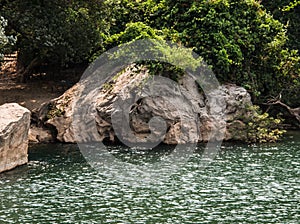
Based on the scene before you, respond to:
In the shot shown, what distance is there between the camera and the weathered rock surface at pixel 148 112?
25562 millimetres

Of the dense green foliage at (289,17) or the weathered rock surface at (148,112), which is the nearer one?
the weathered rock surface at (148,112)

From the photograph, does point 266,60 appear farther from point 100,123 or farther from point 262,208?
point 262,208

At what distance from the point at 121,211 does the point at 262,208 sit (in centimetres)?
344

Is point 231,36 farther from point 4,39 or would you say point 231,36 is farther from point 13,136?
point 13,136

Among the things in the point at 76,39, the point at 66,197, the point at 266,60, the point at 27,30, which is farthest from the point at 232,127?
the point at 66,197

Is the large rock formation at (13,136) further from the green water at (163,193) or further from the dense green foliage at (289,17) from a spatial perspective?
the dense green foliage at (289,17)

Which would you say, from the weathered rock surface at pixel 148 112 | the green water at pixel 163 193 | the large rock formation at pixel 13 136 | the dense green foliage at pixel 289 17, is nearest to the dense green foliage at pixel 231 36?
the weathered rock surface at pixel 148 112

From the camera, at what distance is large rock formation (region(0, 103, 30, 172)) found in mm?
20094

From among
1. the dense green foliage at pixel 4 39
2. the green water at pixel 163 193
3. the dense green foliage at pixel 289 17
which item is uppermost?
the dense green foliage at pixel 289 17

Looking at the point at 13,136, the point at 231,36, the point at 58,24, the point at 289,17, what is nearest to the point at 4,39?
the point at 13,136

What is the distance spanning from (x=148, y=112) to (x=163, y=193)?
822 centimetres

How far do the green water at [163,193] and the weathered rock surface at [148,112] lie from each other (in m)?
2.94

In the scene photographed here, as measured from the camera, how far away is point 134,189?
18078 millimetres

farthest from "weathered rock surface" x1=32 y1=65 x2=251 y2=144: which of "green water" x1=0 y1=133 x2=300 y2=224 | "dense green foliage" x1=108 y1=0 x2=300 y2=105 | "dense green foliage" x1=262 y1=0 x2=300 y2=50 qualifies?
"dense green foliage" x1=262 y1=0 x2=300 y2=50
